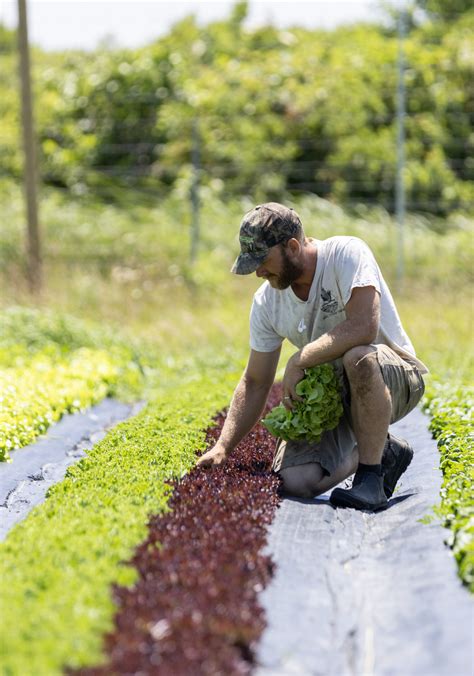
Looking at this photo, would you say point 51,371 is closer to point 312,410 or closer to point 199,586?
point 312,410

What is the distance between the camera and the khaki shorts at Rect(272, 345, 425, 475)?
4.76 meters

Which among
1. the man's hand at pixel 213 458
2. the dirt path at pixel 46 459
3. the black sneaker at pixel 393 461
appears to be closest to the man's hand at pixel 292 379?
the man's hand at pixel 213 458

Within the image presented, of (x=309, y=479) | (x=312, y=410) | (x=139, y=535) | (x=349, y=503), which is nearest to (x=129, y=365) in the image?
(x=309, y=479)

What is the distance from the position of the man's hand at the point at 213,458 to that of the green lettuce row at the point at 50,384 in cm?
132

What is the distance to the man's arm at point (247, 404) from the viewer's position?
4824 millimetres

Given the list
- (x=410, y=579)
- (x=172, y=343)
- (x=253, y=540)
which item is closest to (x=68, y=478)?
(x=253, y=540)

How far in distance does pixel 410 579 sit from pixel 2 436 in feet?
8.98

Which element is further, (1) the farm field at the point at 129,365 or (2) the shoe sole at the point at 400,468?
(2) the shoe sole at the point at 400,468

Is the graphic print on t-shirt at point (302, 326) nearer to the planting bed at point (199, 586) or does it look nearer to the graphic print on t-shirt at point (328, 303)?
the graphic print on t-shirt at point (328, 303)

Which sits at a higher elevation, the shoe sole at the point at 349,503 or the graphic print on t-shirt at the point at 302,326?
the graphic print on t-shirt at the point at 302,326

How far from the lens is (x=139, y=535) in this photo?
371 cm

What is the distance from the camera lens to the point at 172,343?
35.3ft

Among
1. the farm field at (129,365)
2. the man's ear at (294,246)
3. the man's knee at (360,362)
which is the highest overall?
the man's ear at (294,246)

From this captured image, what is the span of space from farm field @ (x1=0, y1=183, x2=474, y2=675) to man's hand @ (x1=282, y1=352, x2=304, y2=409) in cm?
45
